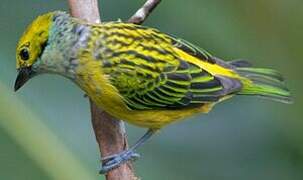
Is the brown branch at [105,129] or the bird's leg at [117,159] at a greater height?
the brown branch at [105,129]

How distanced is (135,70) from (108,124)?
0.23 metres

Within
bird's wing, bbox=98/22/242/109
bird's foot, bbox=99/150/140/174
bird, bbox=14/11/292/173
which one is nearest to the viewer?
bird's foot, bbox=99/150/140/174

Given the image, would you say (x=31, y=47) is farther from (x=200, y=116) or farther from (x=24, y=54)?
(x=200, y=116)

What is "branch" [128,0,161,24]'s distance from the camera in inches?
125

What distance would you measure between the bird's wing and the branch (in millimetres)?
43

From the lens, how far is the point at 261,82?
3709 millimetres

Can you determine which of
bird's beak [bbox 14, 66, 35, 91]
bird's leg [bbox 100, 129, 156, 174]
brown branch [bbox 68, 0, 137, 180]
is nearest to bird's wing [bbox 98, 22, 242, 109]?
brown branch [bbox 68, 0, 137, 180]

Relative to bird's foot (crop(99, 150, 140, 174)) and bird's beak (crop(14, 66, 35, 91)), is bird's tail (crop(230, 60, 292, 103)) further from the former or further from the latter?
bird's beak (crop(14, 66, 35, 91))

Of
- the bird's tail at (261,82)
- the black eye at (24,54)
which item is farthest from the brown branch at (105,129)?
the bird's tail at (261,82)

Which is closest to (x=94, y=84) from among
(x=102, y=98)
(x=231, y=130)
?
(x=102, y=98)

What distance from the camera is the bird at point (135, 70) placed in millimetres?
3230

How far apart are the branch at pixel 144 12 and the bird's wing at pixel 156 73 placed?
0.14ft

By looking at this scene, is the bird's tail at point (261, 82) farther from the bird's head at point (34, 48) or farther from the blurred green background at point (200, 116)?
the bird's head at point (34, 48)

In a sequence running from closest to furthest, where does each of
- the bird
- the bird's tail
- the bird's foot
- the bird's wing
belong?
the bird's foot < the bird < the bird's wing < the bird's tail
